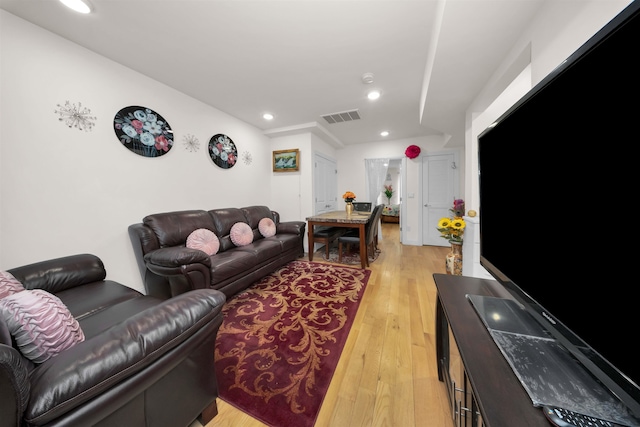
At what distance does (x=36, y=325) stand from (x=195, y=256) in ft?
3.67

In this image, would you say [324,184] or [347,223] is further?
[324,184]

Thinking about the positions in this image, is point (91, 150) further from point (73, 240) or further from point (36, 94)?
point (73, 240)

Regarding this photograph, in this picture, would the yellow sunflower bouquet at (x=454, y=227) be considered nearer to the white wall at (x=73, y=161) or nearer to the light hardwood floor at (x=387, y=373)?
the light hardwood floor at (x=387, y=373)

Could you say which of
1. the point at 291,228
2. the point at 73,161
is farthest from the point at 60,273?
the point at 291,228

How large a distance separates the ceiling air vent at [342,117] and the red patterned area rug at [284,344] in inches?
100

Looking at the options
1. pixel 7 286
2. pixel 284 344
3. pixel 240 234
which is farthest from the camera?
pixel 240 234

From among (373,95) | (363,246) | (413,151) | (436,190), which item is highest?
(373,95)

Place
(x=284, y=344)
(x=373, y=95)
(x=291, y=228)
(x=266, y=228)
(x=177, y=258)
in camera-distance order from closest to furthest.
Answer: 1. (x=284, y=344)
2. (x=177, y=258)
3. (x=373, y=95)
4. (x=266, y=228)
5. (x=291, y=228)

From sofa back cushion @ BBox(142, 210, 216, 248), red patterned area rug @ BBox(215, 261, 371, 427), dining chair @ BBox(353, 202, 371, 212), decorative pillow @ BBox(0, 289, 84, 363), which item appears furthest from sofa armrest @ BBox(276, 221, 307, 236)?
decorative pillow @ BBox(0, 289, 84, 363)

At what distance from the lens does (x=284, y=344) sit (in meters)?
1.53

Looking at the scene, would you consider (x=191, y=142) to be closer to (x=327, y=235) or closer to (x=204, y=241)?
(x=204, y=241)

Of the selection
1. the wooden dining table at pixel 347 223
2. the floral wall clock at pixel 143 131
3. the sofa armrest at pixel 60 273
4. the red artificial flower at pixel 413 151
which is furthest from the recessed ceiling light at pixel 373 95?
the sofa armrest at pixel 60 273

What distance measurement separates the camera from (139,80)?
2189 mm

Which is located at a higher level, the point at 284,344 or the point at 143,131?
the point at 143,131
